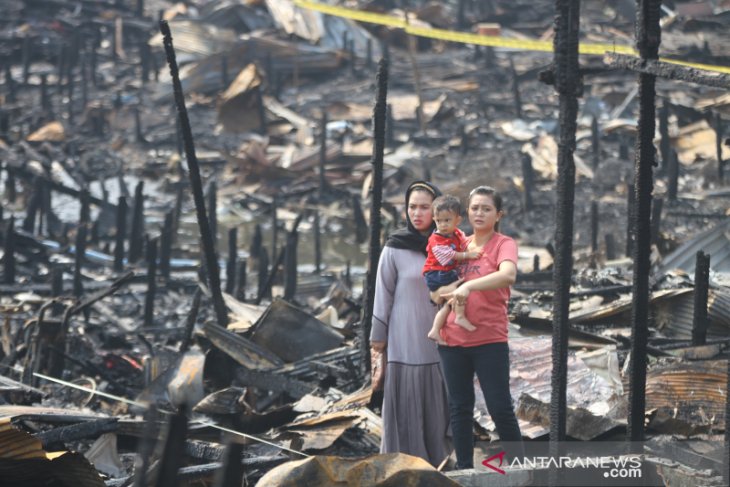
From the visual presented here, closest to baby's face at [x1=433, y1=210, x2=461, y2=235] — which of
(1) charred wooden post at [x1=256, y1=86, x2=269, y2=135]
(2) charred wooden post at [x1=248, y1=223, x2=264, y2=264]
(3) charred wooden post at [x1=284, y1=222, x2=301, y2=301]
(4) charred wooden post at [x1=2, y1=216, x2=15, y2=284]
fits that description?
(3) charred wooden post at [x1=284, y1=222, x2=301, y2=301]

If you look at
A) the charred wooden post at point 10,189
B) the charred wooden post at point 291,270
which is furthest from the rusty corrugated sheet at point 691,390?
the charred wooden post at point 10,189

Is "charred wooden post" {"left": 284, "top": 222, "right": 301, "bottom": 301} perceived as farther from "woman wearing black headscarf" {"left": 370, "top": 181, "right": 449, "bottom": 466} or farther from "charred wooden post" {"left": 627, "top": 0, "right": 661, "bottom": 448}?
"charred wooden post" {"left": 627, "top": 0, "right": 661, "bottom": 448}

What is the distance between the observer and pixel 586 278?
10.5 meters

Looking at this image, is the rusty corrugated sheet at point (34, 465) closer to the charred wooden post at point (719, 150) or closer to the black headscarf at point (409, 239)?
the black headscarf at point (409, 239)

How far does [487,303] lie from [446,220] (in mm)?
447

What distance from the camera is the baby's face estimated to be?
5.52m

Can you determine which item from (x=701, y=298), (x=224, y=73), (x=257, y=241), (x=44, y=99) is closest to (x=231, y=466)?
(x=701, y=298)

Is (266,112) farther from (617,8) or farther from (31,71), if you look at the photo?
(617,8)

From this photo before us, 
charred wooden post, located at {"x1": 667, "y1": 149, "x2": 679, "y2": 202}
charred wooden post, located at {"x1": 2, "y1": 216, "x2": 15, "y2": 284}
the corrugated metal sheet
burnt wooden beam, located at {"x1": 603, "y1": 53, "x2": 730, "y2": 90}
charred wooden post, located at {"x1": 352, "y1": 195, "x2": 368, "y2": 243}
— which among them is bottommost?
charred wooden post, located at {"x1": 352, "y1": 195, "x2": 368, "y2": 243}

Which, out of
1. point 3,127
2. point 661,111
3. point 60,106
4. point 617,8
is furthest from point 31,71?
point 661,111

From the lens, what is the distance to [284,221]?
20.5m

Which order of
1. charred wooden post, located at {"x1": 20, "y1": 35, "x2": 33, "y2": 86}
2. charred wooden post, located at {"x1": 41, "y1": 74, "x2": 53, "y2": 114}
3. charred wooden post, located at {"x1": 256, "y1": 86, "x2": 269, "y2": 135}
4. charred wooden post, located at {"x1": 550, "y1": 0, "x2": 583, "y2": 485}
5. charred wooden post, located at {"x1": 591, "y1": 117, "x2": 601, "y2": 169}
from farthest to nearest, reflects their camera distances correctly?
charred wooden post, located at {"x1": 20, "y1": 35, "x2": 33, "y2": 86}, charred wooden post, located at {"x1": 41, "y1": 74, "x2": 53, "y2": 114}, charred wooden post, located at {"x1": 256, "y1": 86, "x2": 269, "y2": 135}, charred wooden post, located at {"x1": 591, "y1": 117, "x2": 601, "y2": 169}, charred wooden post, located at {"x1": 550, "y1": 0, "x2": 583, "y2": 485}

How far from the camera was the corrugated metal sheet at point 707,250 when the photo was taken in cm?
1041

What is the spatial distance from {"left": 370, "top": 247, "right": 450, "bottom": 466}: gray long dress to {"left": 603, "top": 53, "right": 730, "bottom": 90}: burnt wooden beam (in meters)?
1.42
